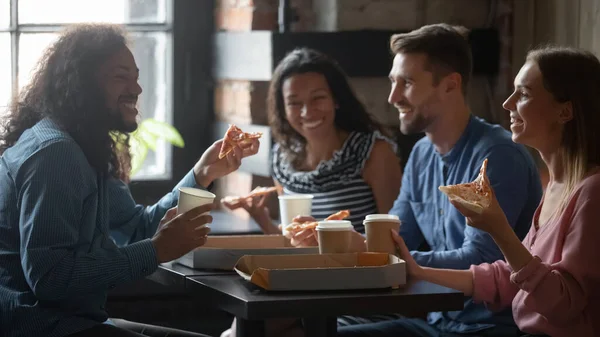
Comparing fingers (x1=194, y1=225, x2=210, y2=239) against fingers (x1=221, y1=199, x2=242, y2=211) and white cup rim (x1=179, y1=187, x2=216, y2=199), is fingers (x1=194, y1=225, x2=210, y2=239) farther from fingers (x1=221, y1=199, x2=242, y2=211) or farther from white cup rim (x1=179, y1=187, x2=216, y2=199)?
fingers (x1=221, y1=199, x2=242, y2=211)

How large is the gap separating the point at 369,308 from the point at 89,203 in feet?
2.42

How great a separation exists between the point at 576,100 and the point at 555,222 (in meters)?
0.30

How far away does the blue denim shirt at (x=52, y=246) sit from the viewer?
2273 millimetres

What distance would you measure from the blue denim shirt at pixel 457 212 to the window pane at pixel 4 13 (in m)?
1.88

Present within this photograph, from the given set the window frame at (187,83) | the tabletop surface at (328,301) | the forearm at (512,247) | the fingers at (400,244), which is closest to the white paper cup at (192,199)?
the tabletop surface at (328,301)

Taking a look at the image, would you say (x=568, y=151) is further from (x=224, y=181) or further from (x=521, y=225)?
(x=224, y=181)

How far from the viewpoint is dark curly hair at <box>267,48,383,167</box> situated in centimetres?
358

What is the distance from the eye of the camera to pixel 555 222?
2.37 m

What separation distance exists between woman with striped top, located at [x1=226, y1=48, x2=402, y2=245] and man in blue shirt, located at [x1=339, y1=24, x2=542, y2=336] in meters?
0.21

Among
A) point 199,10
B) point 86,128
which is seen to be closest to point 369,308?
point 86,128

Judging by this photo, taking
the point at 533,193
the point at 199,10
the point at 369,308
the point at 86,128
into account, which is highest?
the point at 199,10

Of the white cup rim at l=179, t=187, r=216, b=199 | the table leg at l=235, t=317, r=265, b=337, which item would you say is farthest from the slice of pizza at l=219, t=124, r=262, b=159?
the table leg at l=235, t=317, r=265, b=337

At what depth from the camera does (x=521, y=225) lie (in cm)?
286

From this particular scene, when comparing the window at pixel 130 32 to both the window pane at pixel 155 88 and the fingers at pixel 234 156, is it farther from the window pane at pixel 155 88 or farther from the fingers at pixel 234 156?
the fingers at pixel 234 156
